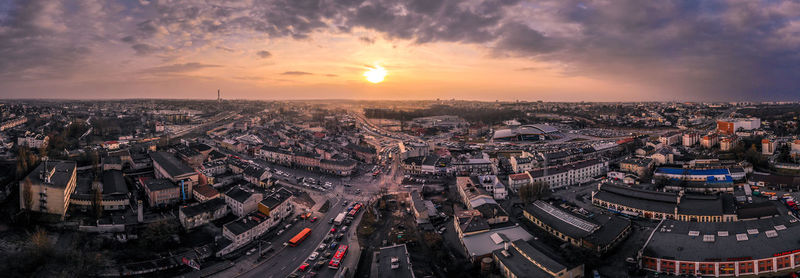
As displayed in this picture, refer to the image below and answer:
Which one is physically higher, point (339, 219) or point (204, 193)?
point (204, 193)

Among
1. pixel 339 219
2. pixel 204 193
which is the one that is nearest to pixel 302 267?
pixel 339 219

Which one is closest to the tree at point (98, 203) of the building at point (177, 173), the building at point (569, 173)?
the building at point (177, 173)

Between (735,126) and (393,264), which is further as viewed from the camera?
(735,126)

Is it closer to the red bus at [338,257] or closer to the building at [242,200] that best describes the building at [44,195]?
the building at [242,200]

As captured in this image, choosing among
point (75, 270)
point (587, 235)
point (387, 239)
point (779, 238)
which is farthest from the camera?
point (387, 239)

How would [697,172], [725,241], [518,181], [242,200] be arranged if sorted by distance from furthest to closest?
1. [518,181]
2. [697,172]
3. [242,200]
4. [725,241]

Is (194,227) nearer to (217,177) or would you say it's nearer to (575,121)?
(217,177)

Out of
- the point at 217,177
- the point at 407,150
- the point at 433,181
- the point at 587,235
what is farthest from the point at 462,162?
the point at 217,177

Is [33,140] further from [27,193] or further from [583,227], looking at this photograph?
[583,227]

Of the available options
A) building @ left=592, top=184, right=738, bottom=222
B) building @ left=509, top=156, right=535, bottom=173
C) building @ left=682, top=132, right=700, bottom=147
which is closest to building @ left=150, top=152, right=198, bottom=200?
building @ left=509, top=156, right=535, bottom=173
